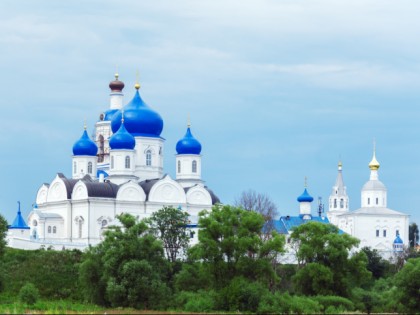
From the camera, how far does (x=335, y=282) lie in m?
46.6

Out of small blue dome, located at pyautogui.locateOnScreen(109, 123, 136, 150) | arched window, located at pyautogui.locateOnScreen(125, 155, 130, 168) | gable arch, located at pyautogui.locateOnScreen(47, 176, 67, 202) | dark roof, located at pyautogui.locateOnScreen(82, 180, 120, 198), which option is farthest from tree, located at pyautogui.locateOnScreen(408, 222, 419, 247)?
gable arch, located at pyautogui.locateOnScreen(47, 176, 67, 202)

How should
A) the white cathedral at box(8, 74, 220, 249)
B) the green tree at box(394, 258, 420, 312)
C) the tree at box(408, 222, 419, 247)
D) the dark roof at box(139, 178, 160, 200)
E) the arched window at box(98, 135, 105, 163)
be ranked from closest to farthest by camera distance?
the green tree at box(394, 258, 420, 312)
the white cathedral at box(8, 74, 220, 249)
the dark roof at box(139, 178, 160, 200)
the arched window at box(98, 135, 105, 163)
the tree at box(408, 222, 419, 247)

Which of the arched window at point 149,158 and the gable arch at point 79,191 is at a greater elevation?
the arched window at point 149,158

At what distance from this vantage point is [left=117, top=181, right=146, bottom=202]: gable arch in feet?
211

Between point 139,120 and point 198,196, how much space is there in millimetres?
5115

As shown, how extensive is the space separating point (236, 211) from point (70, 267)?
789cm

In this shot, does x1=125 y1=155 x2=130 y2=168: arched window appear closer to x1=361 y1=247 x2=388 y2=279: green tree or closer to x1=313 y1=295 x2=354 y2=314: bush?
x1=361 y1=247 x2=388 y2=279: green tree

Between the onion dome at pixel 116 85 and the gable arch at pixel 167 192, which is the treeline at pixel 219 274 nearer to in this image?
the gable arch at pixel 167 192

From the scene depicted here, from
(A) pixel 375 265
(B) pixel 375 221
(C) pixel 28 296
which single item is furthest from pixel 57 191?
(C) pixel 28 296

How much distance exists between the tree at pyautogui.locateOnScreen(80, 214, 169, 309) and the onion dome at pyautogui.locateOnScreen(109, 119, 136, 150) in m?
21.2

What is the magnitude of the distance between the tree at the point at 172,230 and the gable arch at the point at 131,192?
6.78m

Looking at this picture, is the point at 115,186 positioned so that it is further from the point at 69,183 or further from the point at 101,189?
the point at 69,183

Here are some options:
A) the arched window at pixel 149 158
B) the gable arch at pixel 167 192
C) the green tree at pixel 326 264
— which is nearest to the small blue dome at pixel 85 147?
the arched window at pixel 149 158

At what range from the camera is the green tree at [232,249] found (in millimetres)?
43750
